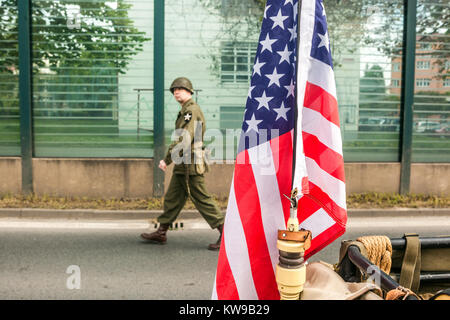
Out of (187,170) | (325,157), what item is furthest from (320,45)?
(187,170)

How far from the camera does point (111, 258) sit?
18.2ft

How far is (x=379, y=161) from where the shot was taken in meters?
9.66

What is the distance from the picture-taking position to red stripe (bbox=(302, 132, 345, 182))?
2.07 metres

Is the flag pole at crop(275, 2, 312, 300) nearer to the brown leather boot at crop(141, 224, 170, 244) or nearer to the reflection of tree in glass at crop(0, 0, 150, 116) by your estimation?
the brown leather boot at crop(141, 224, 170, 244)

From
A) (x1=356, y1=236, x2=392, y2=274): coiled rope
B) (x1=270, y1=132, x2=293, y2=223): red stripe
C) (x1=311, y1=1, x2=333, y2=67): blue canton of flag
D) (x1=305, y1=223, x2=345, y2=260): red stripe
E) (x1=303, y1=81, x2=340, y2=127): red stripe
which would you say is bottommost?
(x1=356, y1=236, x2=392, y2=274): coiled rope

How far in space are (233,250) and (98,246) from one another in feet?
14.5

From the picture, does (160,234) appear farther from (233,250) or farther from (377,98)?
(377,98)

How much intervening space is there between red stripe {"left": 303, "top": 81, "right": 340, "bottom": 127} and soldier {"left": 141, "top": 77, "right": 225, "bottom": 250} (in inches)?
160

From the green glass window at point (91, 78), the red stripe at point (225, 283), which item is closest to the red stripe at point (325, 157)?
the red stripe at point (225, 283)

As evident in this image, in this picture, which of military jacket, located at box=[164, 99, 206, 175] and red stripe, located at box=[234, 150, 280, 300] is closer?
red stripe, located at box=[234, 150, 280, 300]

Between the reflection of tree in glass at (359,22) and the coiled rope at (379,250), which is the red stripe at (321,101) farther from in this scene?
the reflection of tree in glass at (359,22)

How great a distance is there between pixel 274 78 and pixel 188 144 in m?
4.08

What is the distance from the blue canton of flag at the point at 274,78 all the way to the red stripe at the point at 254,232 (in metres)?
0.15

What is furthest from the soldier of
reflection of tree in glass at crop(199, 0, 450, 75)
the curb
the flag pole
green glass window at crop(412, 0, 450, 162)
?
green glass window at crop(412, 0, 450, 162)
